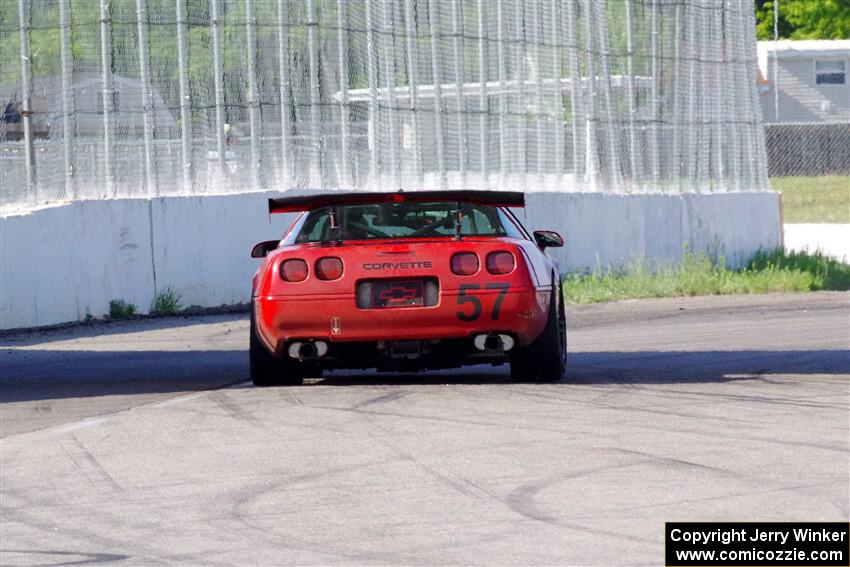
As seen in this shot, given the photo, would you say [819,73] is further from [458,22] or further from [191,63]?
[191,63]

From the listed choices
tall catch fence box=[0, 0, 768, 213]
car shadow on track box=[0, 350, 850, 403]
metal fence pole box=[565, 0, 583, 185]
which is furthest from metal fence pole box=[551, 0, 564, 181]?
car shadow on track box=[0, 350, 850, 403]

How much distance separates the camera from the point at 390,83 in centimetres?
2022

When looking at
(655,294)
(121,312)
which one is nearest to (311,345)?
(121,312)

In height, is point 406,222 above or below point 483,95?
below

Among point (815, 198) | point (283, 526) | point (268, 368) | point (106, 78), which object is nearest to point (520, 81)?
point (106, 78)

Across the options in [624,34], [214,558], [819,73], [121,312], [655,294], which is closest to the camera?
[214,558]

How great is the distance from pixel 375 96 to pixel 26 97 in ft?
15.4

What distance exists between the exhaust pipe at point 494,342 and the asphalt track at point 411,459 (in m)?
0.25

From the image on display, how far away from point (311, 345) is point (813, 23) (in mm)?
58725

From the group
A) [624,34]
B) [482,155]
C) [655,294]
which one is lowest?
[655,294]

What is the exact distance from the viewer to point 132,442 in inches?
316

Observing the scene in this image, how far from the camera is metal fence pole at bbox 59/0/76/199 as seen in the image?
16844mm

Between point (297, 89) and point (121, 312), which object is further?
point (297, 89)

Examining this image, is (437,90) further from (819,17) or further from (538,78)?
(819,17)
